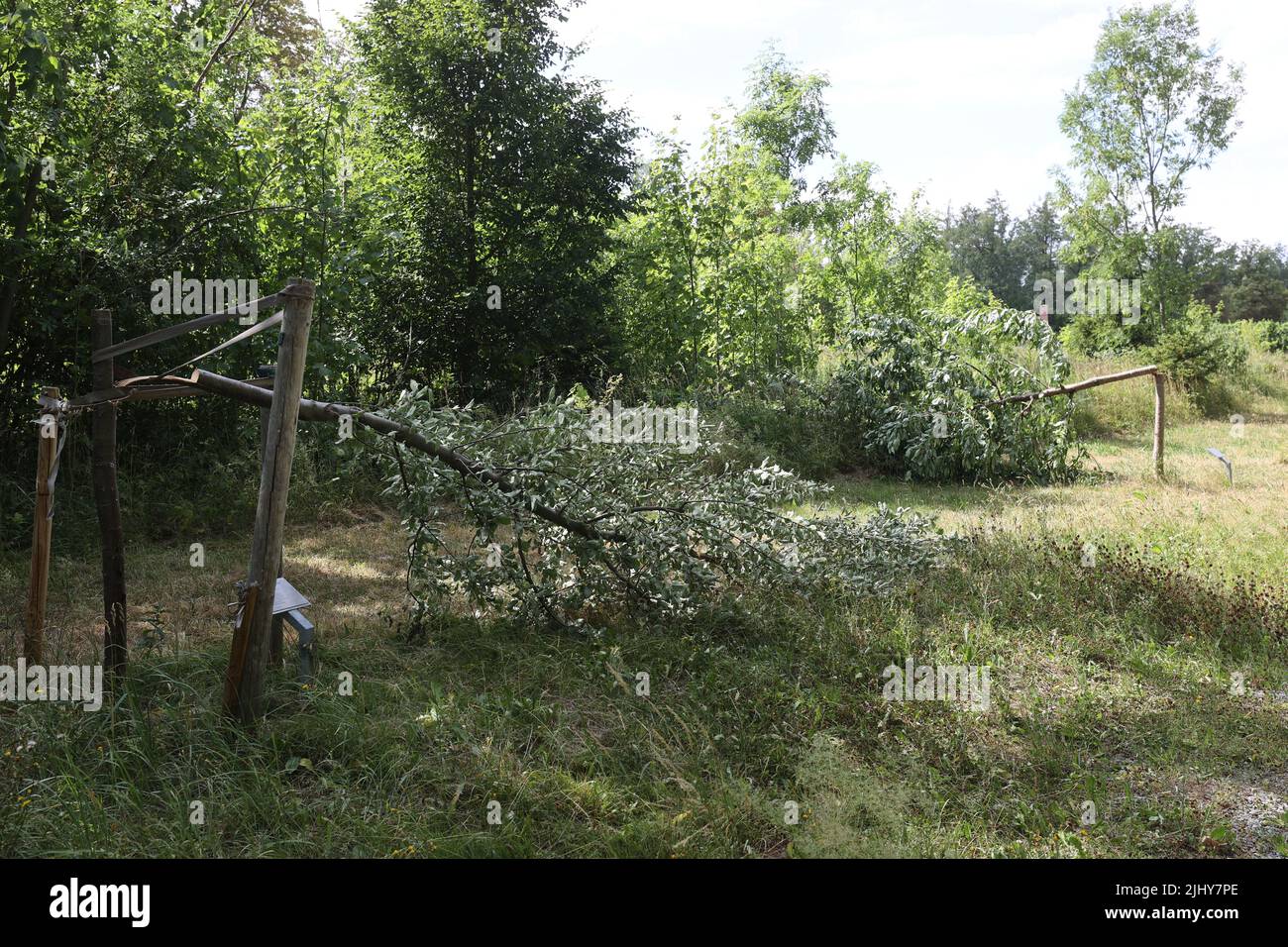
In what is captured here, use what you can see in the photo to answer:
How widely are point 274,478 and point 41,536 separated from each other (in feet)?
4.27

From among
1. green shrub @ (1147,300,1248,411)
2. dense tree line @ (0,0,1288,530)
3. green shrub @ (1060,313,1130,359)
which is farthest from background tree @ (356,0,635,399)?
green shrub @ (1060,313,1130,359)

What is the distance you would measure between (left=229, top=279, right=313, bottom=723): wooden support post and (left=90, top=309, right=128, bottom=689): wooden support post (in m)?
0.85

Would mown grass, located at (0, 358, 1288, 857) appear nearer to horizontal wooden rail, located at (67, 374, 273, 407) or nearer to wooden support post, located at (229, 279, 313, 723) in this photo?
wooden support post, located at (229, 279, 313, 723)

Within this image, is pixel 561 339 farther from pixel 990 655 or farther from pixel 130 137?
pixel 990 655

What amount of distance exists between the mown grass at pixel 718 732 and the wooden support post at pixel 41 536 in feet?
1.30

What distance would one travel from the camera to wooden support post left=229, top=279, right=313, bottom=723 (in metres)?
4.13

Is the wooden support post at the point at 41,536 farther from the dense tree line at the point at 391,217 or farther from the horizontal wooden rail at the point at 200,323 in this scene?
the dense tree line at the point at 391,217

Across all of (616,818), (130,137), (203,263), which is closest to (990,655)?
(616,818)

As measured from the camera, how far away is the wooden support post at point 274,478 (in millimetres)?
4129

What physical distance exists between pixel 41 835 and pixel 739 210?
41.9ft

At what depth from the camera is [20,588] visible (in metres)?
6.96

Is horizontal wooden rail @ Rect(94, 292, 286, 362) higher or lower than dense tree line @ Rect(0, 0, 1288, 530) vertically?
lower

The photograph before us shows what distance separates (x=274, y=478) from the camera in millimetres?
4133

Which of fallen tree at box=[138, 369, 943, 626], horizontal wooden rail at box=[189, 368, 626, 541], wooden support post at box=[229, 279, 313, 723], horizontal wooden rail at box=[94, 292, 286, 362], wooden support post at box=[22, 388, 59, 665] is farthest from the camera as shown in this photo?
fallen tree at box=[138, 369, 943, 626]
